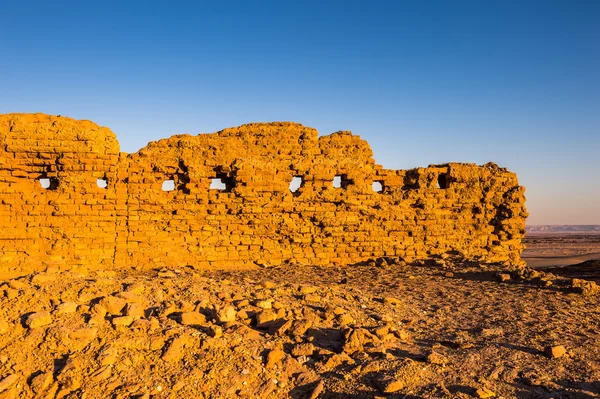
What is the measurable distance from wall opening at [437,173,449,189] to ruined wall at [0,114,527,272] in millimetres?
33

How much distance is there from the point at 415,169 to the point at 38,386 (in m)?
9.38

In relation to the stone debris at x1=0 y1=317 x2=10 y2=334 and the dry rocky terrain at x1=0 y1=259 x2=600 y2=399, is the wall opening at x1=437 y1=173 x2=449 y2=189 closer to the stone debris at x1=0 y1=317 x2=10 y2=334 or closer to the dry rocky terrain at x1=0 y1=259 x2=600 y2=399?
the dry rocky terrain at x1=0 y1=259 x2=600 y2=399

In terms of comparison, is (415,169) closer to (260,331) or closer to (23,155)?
(260,331)

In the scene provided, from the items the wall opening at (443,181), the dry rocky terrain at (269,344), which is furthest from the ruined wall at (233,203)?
the dry rocky terrain at (269,344)

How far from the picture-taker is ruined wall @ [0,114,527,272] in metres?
8.73

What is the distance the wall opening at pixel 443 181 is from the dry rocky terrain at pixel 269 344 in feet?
17.6

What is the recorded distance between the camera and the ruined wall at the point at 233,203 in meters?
8.73

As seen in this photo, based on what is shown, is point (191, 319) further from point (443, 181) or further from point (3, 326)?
point (443, 181)

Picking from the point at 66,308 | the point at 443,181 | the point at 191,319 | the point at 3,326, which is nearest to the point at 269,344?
the point at 191,319

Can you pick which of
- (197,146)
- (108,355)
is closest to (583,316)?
(108,355)

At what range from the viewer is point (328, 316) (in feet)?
15.8

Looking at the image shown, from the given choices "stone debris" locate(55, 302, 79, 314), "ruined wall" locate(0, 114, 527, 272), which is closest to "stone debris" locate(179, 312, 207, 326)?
"stone debris" locate(55, 302, 79, 314)

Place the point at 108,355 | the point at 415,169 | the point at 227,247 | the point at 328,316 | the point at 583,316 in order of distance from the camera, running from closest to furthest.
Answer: the point at 108,355 → the point at 328,316 → the point at 583,316 → the point at 227,247 → the point at 415,169

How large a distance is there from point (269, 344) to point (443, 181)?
27.9 feet
